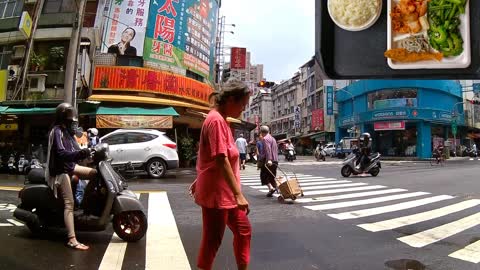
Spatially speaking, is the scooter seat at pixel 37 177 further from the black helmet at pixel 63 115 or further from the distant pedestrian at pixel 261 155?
the distant pedestrian at pixel 261 155

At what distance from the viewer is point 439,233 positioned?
5.85 metres

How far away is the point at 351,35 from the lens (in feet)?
8.96

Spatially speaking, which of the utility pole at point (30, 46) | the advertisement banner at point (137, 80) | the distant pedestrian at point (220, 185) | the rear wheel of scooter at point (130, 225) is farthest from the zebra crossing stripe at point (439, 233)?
the utility pole at point (30, 46)

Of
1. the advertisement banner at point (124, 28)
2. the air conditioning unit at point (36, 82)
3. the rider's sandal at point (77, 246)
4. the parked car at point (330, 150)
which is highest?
the advertisement banner at point (124, 28)

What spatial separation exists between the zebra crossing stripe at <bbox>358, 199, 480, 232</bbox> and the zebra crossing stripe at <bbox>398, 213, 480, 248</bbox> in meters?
0.43

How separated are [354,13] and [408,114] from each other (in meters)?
35.7

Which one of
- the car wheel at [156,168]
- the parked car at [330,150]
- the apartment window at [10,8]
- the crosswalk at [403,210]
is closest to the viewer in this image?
the crosswalk at [403,210]

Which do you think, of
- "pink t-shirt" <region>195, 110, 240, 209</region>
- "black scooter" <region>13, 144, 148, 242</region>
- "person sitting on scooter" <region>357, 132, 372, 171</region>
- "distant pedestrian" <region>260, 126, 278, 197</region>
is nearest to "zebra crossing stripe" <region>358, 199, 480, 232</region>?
"distant pedestrian" <region>260, 126, 278, 197</region>

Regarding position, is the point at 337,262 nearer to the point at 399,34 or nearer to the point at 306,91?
the point at 399,34

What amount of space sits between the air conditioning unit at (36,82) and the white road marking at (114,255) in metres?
15.0

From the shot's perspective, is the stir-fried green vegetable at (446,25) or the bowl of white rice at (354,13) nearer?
the stir-fried green vegetable at (446,25)

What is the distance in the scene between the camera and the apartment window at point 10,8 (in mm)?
19703

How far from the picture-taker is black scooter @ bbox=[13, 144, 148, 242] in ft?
16.6

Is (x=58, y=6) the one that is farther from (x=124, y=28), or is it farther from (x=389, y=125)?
(x=389, y=125)
